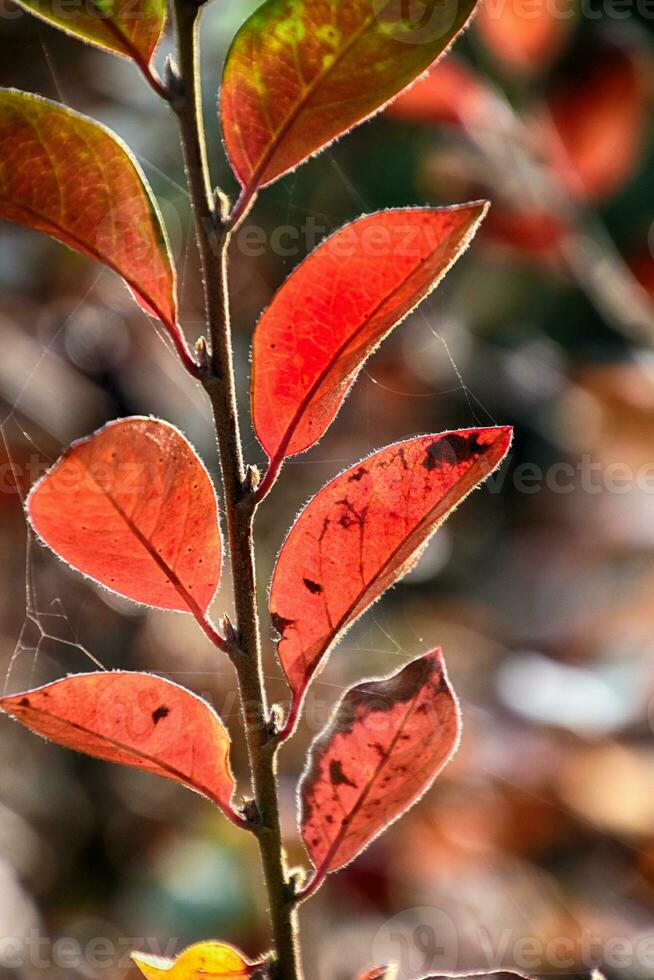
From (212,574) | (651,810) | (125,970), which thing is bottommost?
(125,970)

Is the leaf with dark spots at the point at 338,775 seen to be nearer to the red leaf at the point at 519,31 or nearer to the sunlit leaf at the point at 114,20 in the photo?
the sunlit leaf at the point at 114,20

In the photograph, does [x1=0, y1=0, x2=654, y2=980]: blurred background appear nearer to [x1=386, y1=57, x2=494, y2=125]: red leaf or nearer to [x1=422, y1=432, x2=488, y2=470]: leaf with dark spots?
[x1=386, y1=57, x2=494, y2=125]: red leaf

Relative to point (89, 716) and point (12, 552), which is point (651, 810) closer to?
point (89, 716)

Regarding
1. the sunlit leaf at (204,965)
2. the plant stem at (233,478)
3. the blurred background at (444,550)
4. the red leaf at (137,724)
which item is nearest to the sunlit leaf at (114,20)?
the plant stem at (233,478)

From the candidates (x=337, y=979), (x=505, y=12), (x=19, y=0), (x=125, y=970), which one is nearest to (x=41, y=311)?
(x=505, y=12)

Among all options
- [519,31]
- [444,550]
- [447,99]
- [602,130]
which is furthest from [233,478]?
[444,550]
